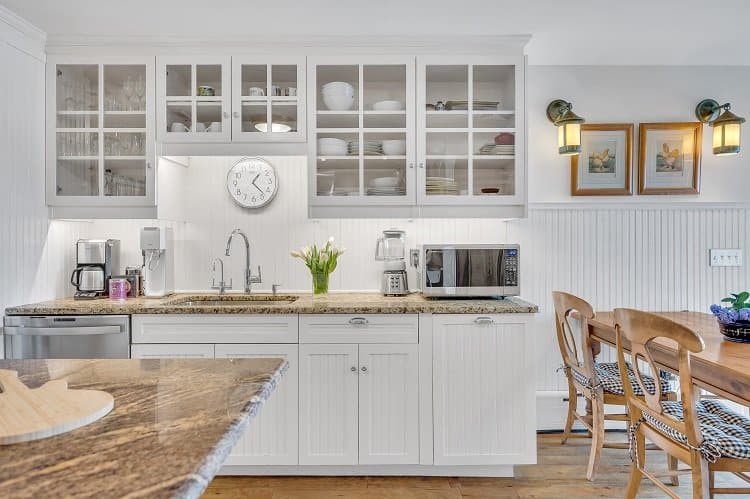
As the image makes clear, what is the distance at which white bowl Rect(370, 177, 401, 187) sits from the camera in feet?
8.63

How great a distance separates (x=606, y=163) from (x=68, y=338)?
10.9ft

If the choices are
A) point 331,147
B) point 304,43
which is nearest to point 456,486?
point 331,147

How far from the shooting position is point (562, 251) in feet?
9.85

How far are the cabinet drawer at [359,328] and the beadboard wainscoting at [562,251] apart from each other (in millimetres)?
629

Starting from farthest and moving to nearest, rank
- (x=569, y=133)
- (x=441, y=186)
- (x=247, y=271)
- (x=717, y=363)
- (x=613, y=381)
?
(x=247, y=271) < (x=569, y=133) < (x=441, y=186) < (x=613, y=381) < (x=717, y=363)

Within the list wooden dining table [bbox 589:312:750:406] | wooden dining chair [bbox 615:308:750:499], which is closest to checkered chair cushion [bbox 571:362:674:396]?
wooden dining table [bbox 589:312:750:406]

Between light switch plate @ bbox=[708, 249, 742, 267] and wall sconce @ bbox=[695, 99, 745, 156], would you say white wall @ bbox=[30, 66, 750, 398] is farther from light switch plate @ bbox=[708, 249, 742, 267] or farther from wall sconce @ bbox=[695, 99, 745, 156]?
wall sconce @ bbox=[695, 99, 745, 156]

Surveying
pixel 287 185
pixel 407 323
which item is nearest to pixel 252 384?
pixel 407 323

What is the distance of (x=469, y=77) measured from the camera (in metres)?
2.63

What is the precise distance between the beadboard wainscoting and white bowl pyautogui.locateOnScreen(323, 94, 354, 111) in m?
0.46

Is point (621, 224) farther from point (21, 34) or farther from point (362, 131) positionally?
point (21, 34)

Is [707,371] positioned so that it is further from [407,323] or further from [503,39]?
[503,39]

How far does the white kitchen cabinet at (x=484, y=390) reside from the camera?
2314 millimetres

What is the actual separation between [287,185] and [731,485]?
9.55 ft
